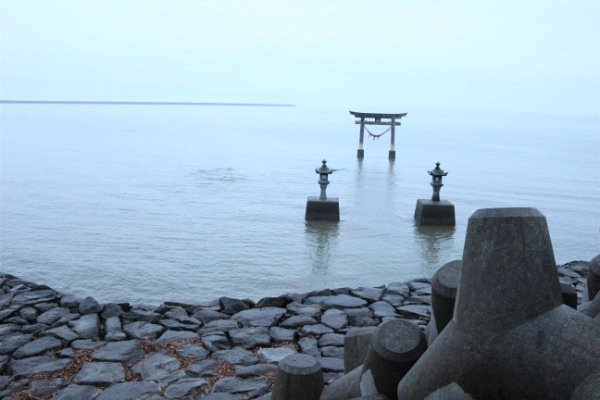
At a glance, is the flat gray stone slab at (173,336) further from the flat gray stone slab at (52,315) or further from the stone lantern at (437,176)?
the stone lantern at (437,176)

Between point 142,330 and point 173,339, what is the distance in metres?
0.47

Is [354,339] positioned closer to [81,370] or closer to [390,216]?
[81,370]

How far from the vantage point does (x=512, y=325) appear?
9.72 ft

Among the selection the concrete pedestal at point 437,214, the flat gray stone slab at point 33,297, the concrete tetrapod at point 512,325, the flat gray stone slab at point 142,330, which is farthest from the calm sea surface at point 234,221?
the concrete tetrapod at point 512,325

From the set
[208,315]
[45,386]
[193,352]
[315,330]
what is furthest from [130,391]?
[315,330]

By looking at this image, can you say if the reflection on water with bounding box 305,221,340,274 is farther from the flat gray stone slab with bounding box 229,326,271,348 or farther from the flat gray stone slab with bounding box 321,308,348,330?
the flat gray stone slab with bounding box 229,326,271,348

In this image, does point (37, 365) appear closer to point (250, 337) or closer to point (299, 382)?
point (250, 337)

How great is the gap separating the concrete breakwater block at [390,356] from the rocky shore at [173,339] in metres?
2.05

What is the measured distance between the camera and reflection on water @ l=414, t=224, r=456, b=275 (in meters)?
12.5

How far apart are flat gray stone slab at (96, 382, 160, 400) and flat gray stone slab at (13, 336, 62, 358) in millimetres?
1313

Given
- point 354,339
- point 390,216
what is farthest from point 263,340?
point 390,216

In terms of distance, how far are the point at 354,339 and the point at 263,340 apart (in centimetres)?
243

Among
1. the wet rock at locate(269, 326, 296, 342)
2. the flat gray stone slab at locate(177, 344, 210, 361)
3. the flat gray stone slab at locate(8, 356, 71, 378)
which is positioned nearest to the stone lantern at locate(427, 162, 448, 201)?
the wet rock at locate(269, 326, 296, 342)

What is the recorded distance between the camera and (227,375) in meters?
6.05
